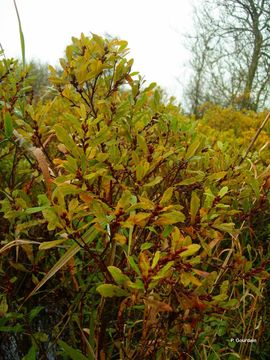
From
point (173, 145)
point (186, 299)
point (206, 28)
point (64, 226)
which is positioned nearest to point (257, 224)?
point (173, 145)

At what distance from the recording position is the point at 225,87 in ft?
40.5

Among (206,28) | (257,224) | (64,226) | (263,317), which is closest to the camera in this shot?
(64,226)

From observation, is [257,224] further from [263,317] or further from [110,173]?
[110,173]

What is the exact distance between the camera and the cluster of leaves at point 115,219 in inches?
28.6

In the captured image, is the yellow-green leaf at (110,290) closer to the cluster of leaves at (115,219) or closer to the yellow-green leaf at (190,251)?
the cluster of leaves at (115,219)

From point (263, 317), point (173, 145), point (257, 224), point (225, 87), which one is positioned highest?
point (225, 87)

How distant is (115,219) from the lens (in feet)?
2.42

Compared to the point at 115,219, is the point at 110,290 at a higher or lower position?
lower

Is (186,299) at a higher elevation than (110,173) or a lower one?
lower

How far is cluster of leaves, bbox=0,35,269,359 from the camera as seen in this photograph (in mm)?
727

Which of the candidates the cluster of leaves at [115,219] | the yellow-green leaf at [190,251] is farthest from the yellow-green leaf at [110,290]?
the yellow-green leaf at [190,251]

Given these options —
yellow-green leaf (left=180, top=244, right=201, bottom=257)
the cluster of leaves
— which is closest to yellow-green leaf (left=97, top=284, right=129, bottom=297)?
the cluster of leaves

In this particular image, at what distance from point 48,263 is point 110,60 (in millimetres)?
706

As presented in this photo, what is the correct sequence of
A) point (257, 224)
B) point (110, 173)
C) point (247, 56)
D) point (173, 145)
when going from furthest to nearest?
point (247, 56)
point (257, 224)
point (173, 145)
point (110, 173)
